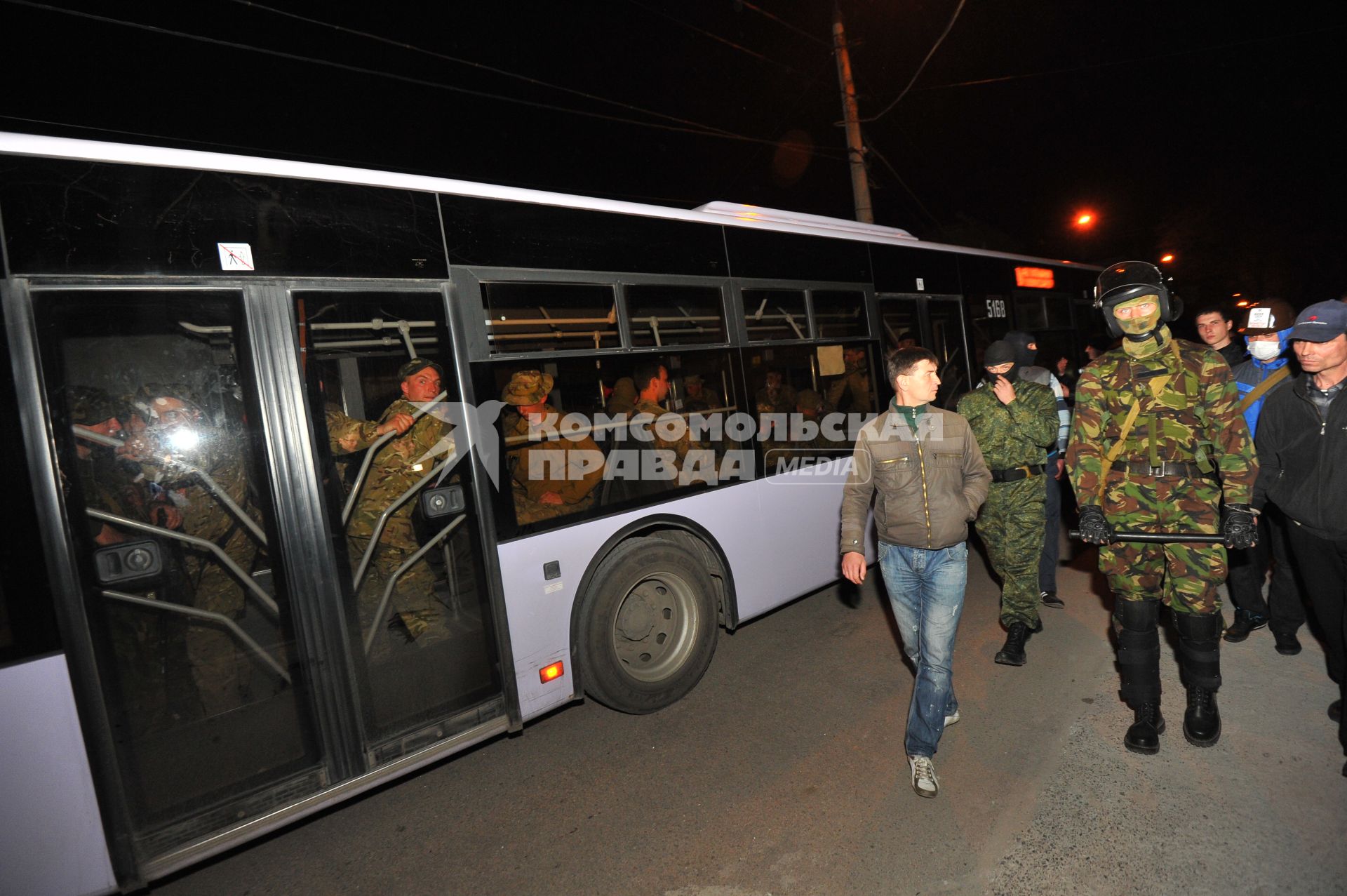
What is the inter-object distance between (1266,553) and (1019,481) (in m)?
2.05

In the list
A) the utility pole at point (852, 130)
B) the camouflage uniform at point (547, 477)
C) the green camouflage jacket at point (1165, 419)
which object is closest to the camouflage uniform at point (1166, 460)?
the green camouflage jacket at point (1165, 419)

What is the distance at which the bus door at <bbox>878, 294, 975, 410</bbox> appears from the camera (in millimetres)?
6160

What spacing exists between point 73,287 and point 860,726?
413cm

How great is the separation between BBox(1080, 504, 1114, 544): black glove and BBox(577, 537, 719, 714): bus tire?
2166mm

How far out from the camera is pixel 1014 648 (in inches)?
172

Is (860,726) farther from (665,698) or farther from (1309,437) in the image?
(1309,437)

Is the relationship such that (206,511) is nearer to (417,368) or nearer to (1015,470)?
(417,368)

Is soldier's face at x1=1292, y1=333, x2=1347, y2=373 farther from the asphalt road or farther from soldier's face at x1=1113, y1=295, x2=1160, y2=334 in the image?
the asphalt road

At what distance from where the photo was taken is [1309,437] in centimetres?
322

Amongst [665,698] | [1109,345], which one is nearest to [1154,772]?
[665,698]

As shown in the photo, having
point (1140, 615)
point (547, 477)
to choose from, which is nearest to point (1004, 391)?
point (1140, 615)

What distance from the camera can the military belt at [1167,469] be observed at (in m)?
3.23

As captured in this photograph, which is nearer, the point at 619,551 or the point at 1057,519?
the point at 619,551

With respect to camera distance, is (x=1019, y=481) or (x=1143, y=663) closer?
(x=1143, y=663)
